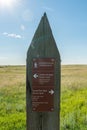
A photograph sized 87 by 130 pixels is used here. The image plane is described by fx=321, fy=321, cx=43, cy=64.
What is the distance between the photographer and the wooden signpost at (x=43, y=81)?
3336 mm

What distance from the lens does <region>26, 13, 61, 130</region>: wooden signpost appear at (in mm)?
3336

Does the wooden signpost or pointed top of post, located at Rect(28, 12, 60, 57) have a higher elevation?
pointed top of post, located at Rect(28, 12, 60, 57)

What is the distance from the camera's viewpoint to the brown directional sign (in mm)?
3318

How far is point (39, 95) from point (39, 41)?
57cm

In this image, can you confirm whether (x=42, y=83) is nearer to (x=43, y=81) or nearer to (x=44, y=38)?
(x=43, y=81)

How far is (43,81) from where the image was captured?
3.32 metres

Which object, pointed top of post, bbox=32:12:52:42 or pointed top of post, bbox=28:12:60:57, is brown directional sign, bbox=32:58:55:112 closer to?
pointed top of post, bbox=28:12:60:57

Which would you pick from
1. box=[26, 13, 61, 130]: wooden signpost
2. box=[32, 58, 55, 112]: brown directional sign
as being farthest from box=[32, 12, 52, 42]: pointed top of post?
box=[32, 58, 55, 112]: brown directional sign

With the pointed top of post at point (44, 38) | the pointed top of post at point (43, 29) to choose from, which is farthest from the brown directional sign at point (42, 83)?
the pointed top of post at point (43, 29)

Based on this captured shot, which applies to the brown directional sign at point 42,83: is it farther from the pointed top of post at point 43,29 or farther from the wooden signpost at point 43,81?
the pointed top of post at point 43,29

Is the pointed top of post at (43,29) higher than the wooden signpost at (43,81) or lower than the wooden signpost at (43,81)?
higher

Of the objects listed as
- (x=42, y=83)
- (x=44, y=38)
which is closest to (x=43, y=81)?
(x=42, y=83)

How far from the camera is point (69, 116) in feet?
26.0

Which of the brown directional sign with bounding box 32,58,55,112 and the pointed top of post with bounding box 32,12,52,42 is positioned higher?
the pointed top of post with bounding box 32,12,52,42
